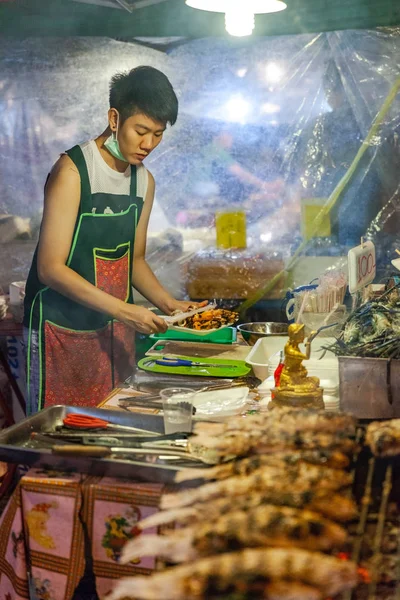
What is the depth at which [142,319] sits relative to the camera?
2.85m

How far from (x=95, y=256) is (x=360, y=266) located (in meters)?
1.34

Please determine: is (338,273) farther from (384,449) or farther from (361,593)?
(361,593)

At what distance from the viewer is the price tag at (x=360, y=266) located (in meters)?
2.47

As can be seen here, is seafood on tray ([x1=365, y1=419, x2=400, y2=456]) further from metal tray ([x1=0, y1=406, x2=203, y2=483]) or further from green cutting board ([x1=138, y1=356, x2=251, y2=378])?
green cutting board ([x1=138, y1=356, x2=251, y2=378])

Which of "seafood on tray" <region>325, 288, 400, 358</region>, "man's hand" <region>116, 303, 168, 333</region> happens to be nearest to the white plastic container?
"seafood on tray" <region>325, 288, 400, 358</region>

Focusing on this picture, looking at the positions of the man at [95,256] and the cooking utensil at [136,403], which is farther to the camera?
the man at [95,256]

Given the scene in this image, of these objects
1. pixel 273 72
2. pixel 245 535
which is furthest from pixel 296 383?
pixel 273 72

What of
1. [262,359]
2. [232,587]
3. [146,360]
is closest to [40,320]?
[146,360]

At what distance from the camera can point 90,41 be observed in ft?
15.7

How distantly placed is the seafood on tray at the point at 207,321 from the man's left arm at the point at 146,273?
38 cm

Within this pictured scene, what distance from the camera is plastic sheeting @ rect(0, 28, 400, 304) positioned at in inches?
182

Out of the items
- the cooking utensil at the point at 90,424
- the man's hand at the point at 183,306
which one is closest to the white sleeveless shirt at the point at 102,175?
the man's hand at the point at 183,306

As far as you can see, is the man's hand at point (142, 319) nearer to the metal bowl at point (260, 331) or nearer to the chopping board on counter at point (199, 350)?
the chopping board on counter at point (199, 350)

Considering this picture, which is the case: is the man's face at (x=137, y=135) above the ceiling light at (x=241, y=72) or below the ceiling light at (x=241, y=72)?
below
